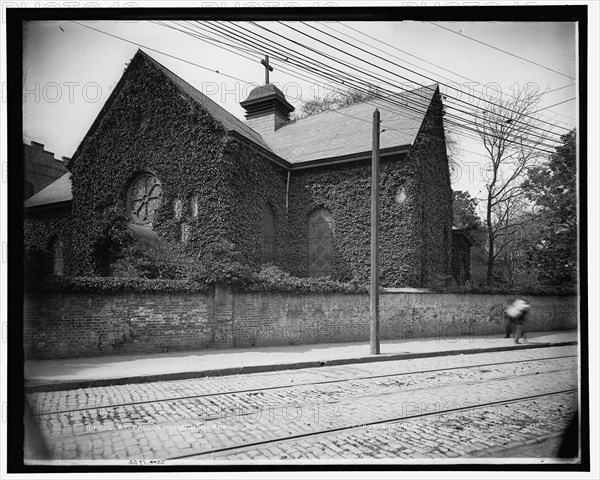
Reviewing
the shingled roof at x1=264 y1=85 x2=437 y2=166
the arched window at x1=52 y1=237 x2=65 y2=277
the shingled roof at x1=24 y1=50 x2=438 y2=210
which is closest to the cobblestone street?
the shingled roof at x1=24 y1=50 x2=438 y2=210

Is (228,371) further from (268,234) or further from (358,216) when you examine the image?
(358,216)

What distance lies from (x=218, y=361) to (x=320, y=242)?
937 centimetres

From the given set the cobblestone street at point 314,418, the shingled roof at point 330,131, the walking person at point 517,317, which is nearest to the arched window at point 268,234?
the shingled roof at point 330,131

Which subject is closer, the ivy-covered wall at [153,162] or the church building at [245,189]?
the ivy-covered wall at [153,162]

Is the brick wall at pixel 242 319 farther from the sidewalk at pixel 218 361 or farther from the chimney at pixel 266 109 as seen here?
the chimney at pixel 266 109

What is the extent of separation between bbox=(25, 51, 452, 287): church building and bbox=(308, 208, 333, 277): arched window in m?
0.04

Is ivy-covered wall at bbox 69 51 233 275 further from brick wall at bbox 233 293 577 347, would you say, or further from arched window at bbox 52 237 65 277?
brick wall at bbox 233 293 577 347

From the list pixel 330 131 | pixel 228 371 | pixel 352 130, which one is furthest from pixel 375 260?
pixel 330 131

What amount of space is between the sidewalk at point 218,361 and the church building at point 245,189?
4473 mm

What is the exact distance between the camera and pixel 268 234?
16.5 meters

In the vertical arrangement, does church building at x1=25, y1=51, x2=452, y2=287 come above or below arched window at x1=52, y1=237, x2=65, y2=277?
above

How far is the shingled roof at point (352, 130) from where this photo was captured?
16.3 meters

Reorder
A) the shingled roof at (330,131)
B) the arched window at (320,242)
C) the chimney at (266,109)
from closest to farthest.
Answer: the shingled roof at (330,131), the arched window at (320,242), the chimney at (266,109)

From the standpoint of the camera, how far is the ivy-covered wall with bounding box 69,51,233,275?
1438 centimetres
